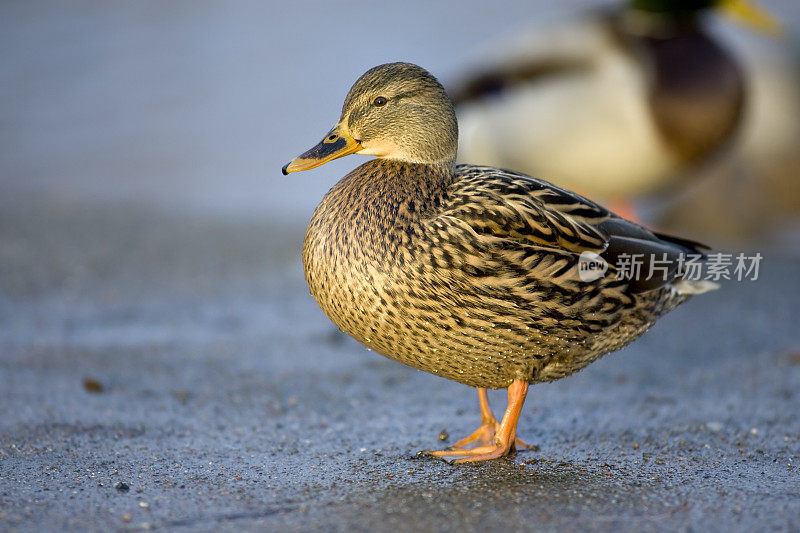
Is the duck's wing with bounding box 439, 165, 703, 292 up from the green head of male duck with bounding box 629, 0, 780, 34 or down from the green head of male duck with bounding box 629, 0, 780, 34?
down

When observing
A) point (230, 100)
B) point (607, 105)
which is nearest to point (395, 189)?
point (607, 105)

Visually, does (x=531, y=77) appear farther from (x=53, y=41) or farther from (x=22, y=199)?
(x=53, y=41)

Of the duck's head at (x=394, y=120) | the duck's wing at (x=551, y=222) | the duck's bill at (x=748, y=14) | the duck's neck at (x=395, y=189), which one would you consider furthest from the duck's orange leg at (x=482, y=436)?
the duck's bill at (x=748, y=14)

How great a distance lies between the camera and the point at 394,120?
3.53 metres

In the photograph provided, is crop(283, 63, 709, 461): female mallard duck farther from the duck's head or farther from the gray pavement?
the gray pavement

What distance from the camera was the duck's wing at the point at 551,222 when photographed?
3.35 metres

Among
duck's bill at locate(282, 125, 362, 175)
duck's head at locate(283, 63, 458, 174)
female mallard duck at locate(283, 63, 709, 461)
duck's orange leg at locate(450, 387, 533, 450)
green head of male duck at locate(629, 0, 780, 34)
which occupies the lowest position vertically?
duck's orange leg at locate(450, 387, 533, 450)

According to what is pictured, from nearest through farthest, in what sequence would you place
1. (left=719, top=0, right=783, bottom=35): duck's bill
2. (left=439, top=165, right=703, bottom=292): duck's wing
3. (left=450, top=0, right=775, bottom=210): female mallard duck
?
(left=439, top=165, right=703, bottom=292): duck's wing → (left=450, top=0, right=775, bottom=210): female mallard duck → (left=719, top=0, right=783, bottom=35): duck's bill

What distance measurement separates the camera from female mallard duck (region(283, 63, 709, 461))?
3.25m

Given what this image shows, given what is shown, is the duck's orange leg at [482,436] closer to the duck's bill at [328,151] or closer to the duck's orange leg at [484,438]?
the duck's orange leg at [484,438]

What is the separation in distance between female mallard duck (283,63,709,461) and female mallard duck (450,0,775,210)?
2934 mm

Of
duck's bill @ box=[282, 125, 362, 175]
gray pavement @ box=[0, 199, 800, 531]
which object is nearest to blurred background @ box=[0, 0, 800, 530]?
gray pavement @ box=[0, 199, 800, 531]

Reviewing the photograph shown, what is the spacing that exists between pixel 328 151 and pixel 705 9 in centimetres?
472

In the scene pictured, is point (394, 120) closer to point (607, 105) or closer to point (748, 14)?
point (607, 105)
